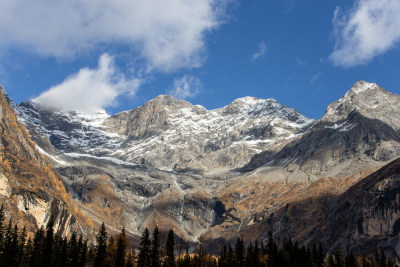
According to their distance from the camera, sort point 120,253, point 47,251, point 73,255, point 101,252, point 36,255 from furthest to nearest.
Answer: point 73,255 < point 101,252 < point 36,255 < point 47,251 < point 120,253

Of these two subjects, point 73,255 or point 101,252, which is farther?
point 73,255

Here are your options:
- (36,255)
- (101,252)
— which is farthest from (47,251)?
(101,252)

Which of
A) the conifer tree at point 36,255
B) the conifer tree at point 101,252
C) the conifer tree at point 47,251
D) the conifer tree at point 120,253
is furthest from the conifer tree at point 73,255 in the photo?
the conifer tree at point 120,253

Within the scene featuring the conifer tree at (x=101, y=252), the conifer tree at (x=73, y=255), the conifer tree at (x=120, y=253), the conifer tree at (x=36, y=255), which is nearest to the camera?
the conifer tree at (x=120, y=253)

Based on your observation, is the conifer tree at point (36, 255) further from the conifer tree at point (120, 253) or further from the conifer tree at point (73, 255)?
the conifer tree at point (120, 253)

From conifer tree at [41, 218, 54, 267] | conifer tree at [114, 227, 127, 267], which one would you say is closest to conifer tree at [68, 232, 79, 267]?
conifer tree at [41, 218, 54, 267]

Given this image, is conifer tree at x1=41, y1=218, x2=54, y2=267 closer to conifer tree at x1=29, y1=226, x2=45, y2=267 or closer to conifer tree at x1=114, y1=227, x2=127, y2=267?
conifer tree at x1=29, y1=226, x2=45, y2=267

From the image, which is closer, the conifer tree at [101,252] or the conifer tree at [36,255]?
the conifer tree at [36,255]

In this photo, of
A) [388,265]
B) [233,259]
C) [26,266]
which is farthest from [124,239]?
[388,265]

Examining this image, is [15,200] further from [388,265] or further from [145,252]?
[388,265]

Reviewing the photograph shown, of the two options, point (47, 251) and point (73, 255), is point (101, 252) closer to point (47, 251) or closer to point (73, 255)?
point (73, 255)

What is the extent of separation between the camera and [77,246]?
376 ft

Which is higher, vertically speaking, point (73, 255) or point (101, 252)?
point (101, 252)

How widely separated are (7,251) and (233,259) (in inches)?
2438
